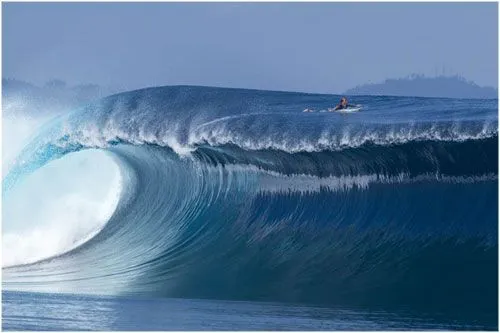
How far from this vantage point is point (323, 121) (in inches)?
790

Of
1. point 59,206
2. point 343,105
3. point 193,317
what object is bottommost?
point 193,317

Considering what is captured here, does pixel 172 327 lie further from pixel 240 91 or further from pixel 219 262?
pixel 240 91

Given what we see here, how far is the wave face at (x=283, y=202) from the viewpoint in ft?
55.3

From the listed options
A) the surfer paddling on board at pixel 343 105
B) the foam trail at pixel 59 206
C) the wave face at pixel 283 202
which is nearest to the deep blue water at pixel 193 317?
the wave face at pixel 283 202

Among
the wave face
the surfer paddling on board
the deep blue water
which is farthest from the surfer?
the deep blue water

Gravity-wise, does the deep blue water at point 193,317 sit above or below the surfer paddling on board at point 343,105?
below

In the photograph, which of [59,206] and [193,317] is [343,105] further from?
[193,317]

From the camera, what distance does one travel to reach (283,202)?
19.3 metres

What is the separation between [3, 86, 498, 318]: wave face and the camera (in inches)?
664

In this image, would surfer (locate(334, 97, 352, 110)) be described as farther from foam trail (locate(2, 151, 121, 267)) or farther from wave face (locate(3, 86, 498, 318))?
foam trail (locate(2, 151, 121, 267))

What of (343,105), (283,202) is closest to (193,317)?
(283,202)

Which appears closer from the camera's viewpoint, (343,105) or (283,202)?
(283,202)

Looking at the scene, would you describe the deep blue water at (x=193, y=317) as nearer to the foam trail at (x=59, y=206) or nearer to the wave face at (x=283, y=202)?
the wave face at (x=283, y=202)

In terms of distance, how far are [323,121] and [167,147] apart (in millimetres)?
2680
